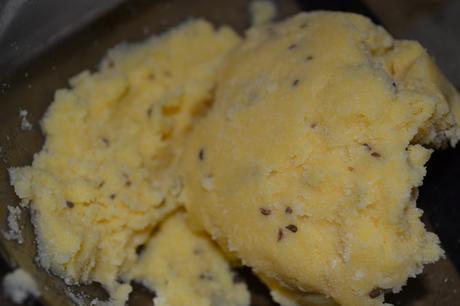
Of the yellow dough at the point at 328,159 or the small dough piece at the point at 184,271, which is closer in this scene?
the yellow dough at the point at 328,159

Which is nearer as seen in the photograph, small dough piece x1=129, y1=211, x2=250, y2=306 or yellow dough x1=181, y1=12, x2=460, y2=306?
yellow dough x1=181, y1=12, x2=460, y2=306

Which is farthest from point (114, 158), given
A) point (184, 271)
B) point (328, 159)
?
point (328, 159)

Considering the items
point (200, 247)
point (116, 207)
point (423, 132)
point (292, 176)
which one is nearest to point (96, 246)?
point (116, 207)

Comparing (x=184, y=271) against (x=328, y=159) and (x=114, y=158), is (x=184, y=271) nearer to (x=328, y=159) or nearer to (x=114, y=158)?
(x=114, y=158)

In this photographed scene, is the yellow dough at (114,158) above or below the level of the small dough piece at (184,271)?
above

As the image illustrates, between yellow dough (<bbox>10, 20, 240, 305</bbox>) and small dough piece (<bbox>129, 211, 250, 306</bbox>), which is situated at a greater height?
yellow dough (<bbox>10, 20, 240, 305</bbox>)

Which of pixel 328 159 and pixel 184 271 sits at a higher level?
pixel 328 159
